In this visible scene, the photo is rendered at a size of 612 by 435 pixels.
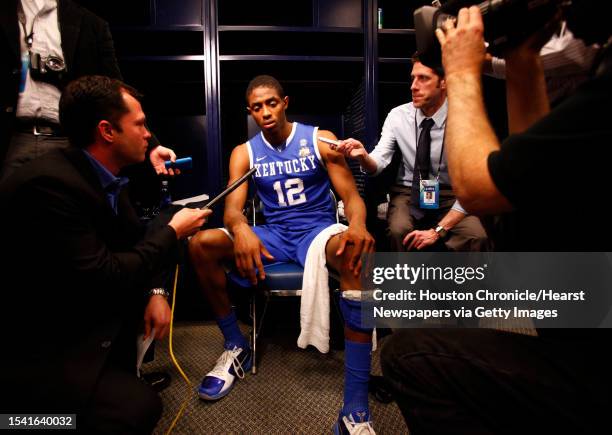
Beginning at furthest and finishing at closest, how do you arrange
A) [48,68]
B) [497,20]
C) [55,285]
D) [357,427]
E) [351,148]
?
[351,148], [48,68], [357,427], [55,285], [497,20]

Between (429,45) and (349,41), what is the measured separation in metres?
1.84

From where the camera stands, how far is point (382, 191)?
7.29ft

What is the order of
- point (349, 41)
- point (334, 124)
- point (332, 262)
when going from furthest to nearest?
1. point (334, 124)
2. point (349, 41)
3. point (332, 262)

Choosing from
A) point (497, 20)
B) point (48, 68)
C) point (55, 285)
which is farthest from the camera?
point (48, 68)

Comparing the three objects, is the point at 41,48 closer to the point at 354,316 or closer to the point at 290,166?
the point at 290,166

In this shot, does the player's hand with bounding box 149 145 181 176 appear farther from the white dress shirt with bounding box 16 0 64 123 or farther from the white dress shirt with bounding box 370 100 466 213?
the white dress shirt with bounding box 370 100 466 213

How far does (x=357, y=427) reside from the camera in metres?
1.15

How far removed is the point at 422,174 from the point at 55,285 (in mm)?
1687

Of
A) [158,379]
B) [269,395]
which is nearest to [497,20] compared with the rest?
[269,395]

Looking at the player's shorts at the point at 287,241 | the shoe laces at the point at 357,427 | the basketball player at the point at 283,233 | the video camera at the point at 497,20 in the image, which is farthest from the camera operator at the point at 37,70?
the shoe laces at the point at 357,427

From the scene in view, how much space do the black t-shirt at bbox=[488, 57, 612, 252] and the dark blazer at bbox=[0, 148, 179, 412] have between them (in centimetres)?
94

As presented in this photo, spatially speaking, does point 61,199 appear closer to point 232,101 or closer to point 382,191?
point 382,191

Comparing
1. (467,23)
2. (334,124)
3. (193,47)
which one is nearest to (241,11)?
(193,47)

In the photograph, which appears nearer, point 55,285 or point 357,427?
point 55,285
